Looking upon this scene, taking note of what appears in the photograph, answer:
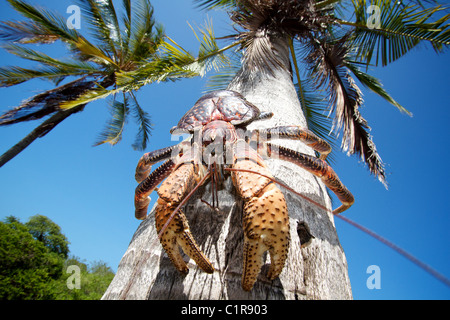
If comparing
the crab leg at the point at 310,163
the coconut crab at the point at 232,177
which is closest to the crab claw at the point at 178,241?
the coconut crab at the point at 232,177

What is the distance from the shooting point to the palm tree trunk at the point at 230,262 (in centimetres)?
97

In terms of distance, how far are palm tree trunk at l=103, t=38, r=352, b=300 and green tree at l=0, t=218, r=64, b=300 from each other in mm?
10508

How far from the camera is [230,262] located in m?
1.04

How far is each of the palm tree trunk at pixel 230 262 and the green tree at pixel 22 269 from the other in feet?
34.5

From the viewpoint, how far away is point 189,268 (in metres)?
1.05

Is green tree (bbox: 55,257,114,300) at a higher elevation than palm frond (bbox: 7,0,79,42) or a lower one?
lower

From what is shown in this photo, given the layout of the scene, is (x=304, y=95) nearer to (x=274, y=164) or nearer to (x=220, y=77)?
(x=220, y=77)

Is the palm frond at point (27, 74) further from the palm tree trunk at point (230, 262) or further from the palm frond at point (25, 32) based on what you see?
the palm tree trunk at point (230, 262)

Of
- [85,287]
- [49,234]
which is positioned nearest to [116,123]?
[85,287]

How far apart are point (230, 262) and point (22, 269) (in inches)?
484

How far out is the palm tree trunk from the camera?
3.18 ft
